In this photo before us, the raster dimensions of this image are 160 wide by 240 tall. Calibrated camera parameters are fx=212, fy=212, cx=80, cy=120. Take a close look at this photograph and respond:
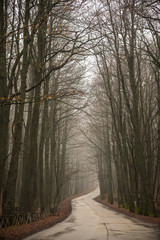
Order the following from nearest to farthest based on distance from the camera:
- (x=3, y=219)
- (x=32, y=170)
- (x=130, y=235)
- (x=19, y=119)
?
(x=130, y=235) → (x=3, y=219) → (x=19, y=119) → (x=32, y=170)

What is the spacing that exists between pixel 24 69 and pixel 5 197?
5.27 metres

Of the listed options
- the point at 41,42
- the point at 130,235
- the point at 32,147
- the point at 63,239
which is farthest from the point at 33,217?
the point at 41,42

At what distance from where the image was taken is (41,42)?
34.6ft

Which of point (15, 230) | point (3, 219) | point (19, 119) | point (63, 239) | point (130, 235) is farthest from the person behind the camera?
point (19, 119)

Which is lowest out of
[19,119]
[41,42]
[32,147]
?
[32,147]

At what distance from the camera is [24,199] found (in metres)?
9.77

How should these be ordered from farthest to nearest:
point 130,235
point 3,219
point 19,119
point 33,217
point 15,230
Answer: point 33,217, point 19,119, point 3,219, point 15,230, point 130,235

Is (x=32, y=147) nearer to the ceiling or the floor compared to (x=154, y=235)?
nearer to the ceiling

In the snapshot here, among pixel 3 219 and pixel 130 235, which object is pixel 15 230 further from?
pixel 130 235

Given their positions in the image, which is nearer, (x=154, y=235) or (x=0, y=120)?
(x=154, y=235)

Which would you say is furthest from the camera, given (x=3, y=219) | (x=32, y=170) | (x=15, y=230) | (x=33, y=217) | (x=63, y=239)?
(x=32, y=170)

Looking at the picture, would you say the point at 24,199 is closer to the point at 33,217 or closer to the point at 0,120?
the point at 33,217

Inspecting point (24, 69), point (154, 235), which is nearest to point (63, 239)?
point (154, 235)

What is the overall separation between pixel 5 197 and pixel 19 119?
309 centimetres
